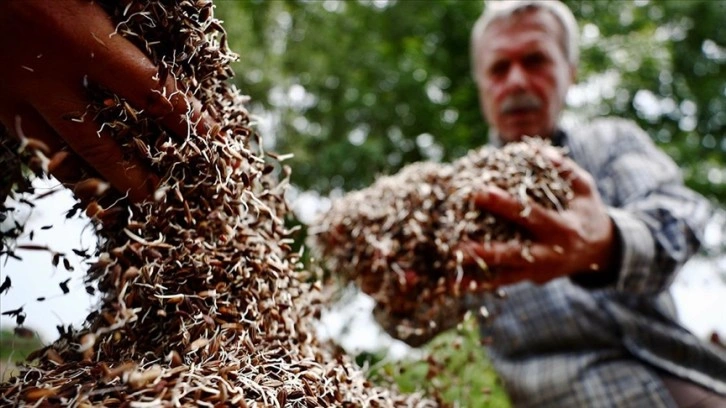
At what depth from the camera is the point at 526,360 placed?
5.93ft

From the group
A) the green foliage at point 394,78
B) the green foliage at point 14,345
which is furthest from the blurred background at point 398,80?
the green foliage at point 14,345

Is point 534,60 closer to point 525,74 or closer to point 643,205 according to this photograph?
point 525,74

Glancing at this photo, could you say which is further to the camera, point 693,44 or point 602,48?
point 693,44

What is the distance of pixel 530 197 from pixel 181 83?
0.83 metres

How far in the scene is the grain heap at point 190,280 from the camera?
603 mm

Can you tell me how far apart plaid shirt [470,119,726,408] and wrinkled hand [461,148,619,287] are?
8 centimetres

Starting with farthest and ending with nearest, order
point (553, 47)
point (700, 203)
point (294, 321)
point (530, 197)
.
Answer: point (553, 47), point (700, 203), point (530, 197), point (294, 321)

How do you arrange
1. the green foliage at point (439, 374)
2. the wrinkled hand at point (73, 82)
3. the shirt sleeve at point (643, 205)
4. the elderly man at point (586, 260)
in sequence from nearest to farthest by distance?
the wrinkled hand at point (73, 82) → the green foliage at point (439, 374) → the elderly man at point (586, 260) → the shirt sleeve at point (643, 205)

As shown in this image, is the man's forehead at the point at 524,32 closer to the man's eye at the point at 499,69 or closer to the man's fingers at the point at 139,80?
the man's eye at the point at 499,69

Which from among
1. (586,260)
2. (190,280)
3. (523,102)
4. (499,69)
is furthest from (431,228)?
(499,69)

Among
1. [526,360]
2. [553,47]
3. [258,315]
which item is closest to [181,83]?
[258,315]

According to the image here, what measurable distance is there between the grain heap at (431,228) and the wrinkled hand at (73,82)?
0.68 meters

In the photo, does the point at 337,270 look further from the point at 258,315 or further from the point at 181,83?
the point at 181,83

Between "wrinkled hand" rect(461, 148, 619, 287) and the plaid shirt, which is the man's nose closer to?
the plaid shirt
